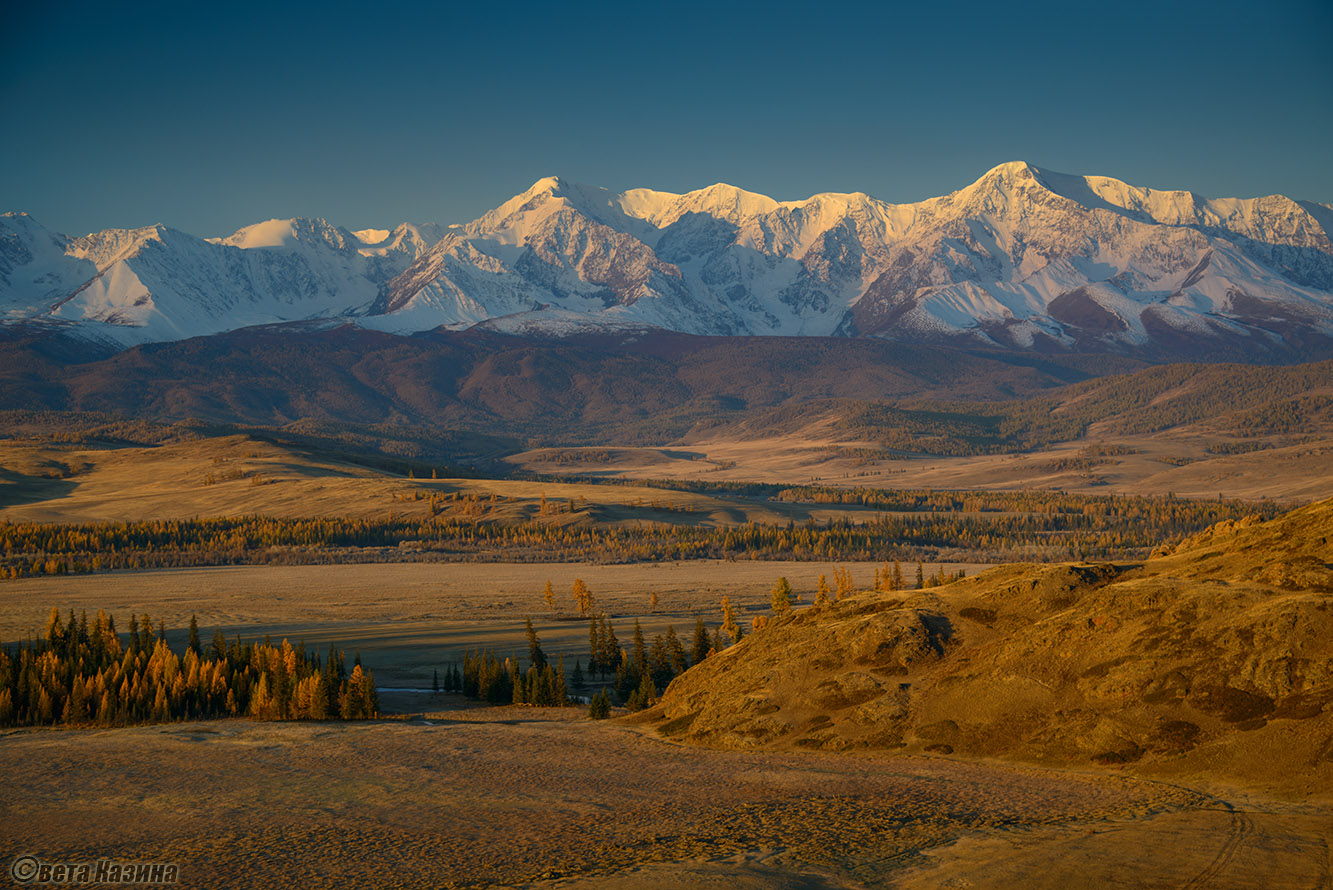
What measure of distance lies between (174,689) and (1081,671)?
57.6 meters

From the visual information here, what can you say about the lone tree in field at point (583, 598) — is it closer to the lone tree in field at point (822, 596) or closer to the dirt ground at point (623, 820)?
the lone tree in field at point (822, 596)

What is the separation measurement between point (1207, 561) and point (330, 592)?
437ft

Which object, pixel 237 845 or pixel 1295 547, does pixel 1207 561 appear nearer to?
pixel 1295 547

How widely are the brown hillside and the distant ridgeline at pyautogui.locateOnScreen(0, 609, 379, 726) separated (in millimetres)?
21241

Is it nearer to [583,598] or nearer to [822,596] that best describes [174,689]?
[822,596]

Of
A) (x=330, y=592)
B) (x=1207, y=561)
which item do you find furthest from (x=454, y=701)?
(x=330, y=592)

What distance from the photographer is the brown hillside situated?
50531 mm

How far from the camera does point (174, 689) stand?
79.9m

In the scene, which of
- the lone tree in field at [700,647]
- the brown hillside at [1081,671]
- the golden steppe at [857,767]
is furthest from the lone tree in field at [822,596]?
the lone tree in field at [700,647]

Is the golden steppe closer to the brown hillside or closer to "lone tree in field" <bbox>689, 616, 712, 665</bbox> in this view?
the brown hillside

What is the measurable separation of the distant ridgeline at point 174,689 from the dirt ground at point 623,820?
1403 cm

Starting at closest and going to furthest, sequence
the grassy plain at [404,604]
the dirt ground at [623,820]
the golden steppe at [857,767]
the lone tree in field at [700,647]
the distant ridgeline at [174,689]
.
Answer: the dirt ground at [623,820] → the golden steppe at [857,767] → the distant ridgeline at [174,689] → the lone tree in field at [700,647] → the grassy plain at [404,604]

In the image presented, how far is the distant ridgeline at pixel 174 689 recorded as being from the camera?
75.6 m

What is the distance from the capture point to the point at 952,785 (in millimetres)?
50312
